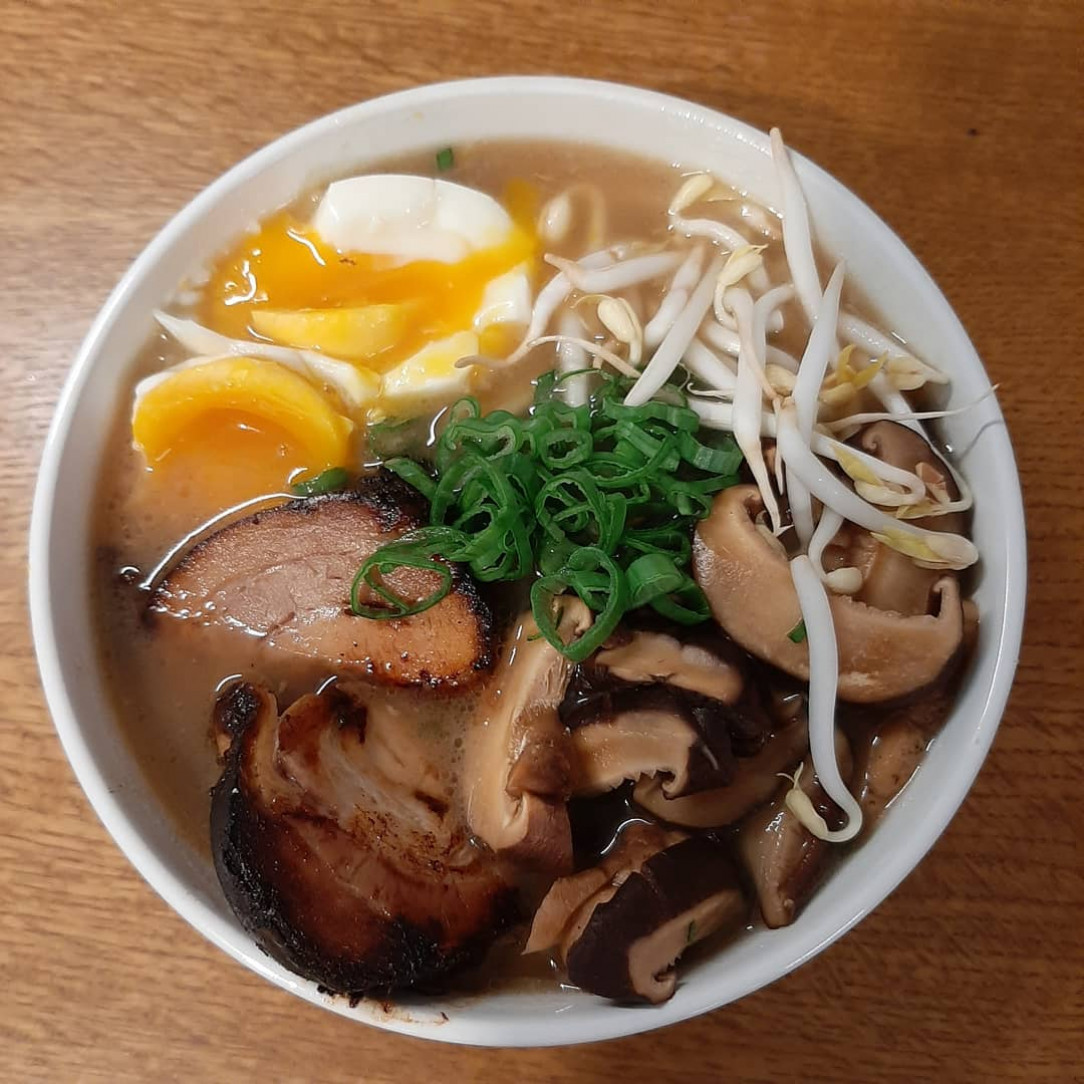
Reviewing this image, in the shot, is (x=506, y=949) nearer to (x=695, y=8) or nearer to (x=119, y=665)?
(x=119, y=665)

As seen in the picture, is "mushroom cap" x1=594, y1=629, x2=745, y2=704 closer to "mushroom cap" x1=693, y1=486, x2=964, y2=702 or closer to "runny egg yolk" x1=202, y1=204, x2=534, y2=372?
"mushroom cap" x1=693, y1=486, x2=964, y2=702

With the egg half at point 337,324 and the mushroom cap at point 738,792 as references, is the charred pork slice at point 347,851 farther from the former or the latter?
the egg half at point 337,324

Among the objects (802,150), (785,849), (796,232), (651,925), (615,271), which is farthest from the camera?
(802,150)

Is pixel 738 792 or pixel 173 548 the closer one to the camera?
pixel 738 792

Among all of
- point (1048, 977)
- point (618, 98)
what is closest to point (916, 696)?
point (1048, 977)

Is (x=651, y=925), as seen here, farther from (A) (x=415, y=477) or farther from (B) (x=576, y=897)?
(A) (x=415, y=477)

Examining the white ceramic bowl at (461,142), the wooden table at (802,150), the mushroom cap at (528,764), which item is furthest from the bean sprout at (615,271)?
the mushroom cap at (528,764)

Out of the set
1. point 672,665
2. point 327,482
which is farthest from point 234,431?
point 672,665
